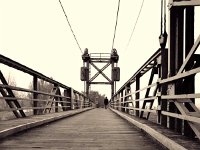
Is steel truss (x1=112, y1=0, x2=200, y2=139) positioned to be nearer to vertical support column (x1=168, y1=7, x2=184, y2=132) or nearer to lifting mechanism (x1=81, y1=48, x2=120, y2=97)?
vertical support column (x1=168, y1=7, x2=184, y2=132)

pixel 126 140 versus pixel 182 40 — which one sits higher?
pixel 182 40

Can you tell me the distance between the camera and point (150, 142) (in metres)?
4.65

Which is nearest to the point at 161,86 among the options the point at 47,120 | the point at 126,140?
the point at 126,140

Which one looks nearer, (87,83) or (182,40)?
(182,40)

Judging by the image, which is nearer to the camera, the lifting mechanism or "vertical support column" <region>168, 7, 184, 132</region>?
"vertical support column" <region>168, 7, 184, 132</region>

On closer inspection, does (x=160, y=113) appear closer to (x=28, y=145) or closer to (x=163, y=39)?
(x=163, y=39)

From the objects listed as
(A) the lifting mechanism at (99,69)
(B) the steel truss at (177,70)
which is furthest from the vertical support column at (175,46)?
(A) the lifting mechanism at (99,69)

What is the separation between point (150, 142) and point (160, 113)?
131 cm

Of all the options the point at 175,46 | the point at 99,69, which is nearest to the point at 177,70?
the point at 175,46

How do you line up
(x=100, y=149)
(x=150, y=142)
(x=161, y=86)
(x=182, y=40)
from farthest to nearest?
(x=161, y=86), (x=182, y=40), (x=150, y=142), (x=100, y=149)

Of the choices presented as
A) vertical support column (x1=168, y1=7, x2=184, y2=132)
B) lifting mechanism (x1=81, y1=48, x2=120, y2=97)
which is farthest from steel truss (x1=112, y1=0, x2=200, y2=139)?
lifting mechanism (x1=81, y1=48, x2=120, y2=97)

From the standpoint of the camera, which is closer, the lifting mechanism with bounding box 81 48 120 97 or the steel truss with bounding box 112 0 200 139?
the steel truss with bounding box 112 0 200 139

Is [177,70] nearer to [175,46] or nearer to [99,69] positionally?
[175,46]

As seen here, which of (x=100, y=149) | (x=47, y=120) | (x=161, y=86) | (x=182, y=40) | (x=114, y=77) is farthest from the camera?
(x=114, y=77)
